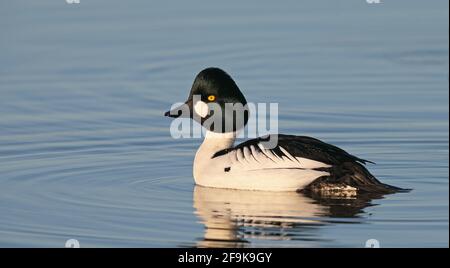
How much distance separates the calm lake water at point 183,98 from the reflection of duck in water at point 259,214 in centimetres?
3

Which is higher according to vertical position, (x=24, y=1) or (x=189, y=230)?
(x=24, y=1)

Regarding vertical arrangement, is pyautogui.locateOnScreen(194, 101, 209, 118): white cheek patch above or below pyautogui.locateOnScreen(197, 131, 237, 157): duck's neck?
above

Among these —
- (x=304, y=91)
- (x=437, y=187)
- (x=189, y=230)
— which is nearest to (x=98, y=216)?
(x=189, y=230)

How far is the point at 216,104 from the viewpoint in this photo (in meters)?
16.3

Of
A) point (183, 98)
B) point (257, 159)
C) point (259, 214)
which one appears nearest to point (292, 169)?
point (257, 159)

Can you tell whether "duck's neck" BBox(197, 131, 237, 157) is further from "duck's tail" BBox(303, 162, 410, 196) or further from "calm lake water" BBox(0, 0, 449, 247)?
"duck's tail" BBox(303, 162, 410, 196)

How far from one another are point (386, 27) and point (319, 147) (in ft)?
29.3

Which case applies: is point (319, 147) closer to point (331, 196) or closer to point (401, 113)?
point (331, 196)

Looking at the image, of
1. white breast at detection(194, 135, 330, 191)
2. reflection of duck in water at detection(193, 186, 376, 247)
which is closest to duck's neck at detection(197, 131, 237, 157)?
white breast at detection(194, 135, 330, 191)

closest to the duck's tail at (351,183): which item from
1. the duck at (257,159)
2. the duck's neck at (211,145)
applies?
the duck at (257,159)

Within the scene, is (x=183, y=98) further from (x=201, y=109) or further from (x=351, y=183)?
(x=351, y=183)

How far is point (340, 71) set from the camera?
21.7 metres

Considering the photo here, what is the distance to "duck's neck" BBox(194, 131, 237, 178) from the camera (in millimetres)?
16266

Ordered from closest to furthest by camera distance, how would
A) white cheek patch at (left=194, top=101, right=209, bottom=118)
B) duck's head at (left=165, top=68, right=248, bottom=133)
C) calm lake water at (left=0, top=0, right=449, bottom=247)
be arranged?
1. calm lake water at (left=0, top=0, right=449, bottom=247)
2. duck's head at (left=165, top=68, right=248, bottom=133)
3. white cheek patch at (left=194, top=101, right=209, bottom=118)
